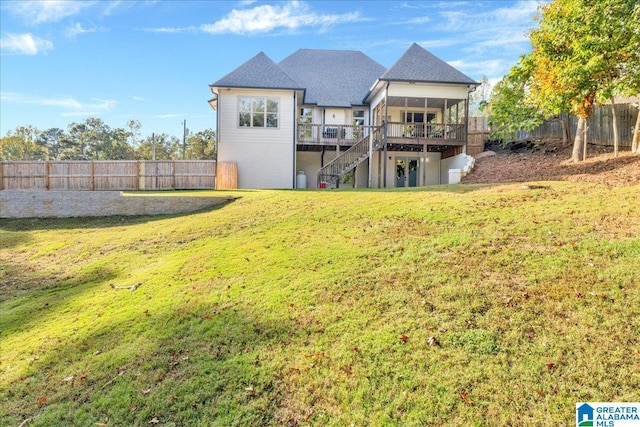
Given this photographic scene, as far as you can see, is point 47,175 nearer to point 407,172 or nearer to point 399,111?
point 407,172

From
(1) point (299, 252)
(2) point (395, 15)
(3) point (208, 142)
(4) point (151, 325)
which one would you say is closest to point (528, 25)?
(2) point (395, 15)

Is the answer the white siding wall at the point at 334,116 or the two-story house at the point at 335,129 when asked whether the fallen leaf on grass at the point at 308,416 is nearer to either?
the two-story house at the point at 335,129

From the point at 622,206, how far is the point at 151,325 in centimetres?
813

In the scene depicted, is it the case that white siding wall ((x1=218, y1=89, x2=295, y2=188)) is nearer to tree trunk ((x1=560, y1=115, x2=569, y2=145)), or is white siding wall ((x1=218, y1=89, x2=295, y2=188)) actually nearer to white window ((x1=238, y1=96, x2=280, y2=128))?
white window ((x1=238, y1=96, x2=280, y2=128))

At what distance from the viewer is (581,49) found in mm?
10086

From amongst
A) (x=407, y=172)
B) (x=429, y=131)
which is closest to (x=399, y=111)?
(x=429, y=131)

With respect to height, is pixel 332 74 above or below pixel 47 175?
above

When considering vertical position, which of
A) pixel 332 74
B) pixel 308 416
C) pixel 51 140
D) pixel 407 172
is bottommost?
pixel 308 416

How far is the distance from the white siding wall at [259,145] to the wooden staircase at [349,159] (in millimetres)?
1790

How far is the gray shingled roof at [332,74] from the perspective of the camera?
74.6 ft

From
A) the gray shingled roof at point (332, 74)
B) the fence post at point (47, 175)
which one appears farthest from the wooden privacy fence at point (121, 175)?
the gray shingled roof at point (332, 74)

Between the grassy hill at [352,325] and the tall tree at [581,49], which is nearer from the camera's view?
the grassy hill at [352,325]

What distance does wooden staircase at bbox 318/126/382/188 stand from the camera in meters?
19.1

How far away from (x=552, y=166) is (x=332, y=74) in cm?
1531
